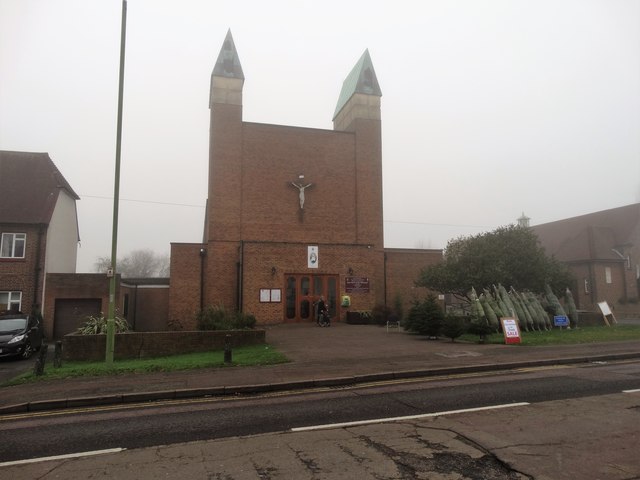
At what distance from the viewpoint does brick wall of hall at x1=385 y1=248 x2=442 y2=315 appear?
99.1 feet

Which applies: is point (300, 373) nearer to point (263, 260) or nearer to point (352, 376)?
point (352, 376)

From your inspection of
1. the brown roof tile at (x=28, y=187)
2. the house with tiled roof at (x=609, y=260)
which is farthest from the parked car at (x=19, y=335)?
the house with tiled roof at (x=609, y=260)

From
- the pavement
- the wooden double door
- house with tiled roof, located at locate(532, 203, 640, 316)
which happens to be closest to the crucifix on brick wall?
the wooden double door

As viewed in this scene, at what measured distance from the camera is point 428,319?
17.2 metres

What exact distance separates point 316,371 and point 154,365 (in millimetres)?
4846

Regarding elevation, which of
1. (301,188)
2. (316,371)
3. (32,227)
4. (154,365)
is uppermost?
(301,188)

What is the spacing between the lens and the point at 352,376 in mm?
10281

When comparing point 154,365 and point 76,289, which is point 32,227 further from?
point 154,365

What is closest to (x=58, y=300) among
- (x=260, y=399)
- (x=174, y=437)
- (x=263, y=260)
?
(x=263, y=260)

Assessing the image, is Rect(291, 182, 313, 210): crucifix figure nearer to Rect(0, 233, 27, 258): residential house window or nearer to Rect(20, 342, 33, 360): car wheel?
Rect(0, 233, 27, 258): residential house window

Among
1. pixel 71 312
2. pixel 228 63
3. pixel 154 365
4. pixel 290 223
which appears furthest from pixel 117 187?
pixel 228 63

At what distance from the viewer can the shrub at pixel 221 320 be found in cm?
1836

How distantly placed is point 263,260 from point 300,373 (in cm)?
1621

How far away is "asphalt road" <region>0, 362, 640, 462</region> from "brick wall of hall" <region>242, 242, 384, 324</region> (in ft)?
55.9
